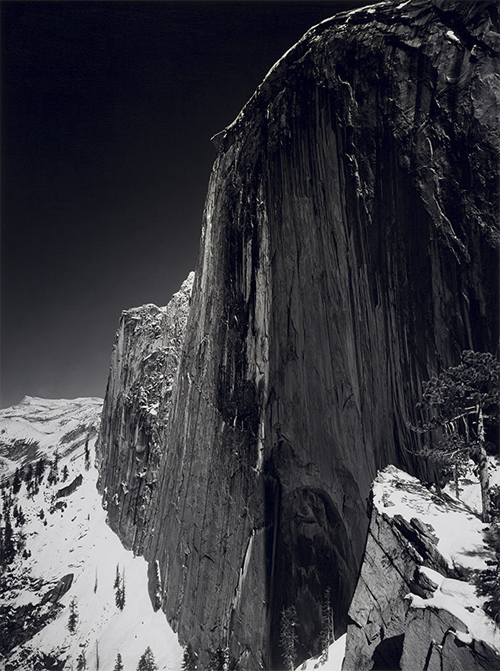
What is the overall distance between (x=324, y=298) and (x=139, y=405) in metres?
71.6

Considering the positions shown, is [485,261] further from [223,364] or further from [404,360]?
[223,364]

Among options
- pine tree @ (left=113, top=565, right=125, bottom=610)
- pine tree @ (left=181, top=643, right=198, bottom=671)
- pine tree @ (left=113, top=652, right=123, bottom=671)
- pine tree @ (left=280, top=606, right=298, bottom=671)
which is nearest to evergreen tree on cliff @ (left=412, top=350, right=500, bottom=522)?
pine tree @ (left=280, top=606, right=298, bottom=671)

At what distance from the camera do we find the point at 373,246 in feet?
75.5

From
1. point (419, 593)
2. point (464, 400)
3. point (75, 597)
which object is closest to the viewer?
point (419, 593)

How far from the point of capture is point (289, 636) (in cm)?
2894

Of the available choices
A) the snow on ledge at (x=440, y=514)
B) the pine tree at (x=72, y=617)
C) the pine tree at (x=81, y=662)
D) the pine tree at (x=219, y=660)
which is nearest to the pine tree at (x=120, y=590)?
the pine tree at (x=81, y=662)

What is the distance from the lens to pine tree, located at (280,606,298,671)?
92.5ft

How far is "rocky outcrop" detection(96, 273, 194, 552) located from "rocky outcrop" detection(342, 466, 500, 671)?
200 feet

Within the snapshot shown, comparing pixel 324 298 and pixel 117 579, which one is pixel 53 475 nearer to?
pixel 117 579

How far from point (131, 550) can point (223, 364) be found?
208 ft

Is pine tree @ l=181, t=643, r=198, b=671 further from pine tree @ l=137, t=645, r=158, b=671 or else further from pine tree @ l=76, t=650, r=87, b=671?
Answer: pine tree @ l=76, t=650, r=87, b=671

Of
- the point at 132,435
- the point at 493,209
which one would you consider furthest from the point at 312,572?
the point at 132,435

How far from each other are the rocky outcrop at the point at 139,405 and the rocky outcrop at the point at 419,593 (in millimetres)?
61082

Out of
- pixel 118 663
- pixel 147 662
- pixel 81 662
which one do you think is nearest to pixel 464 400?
pixel 147 662
